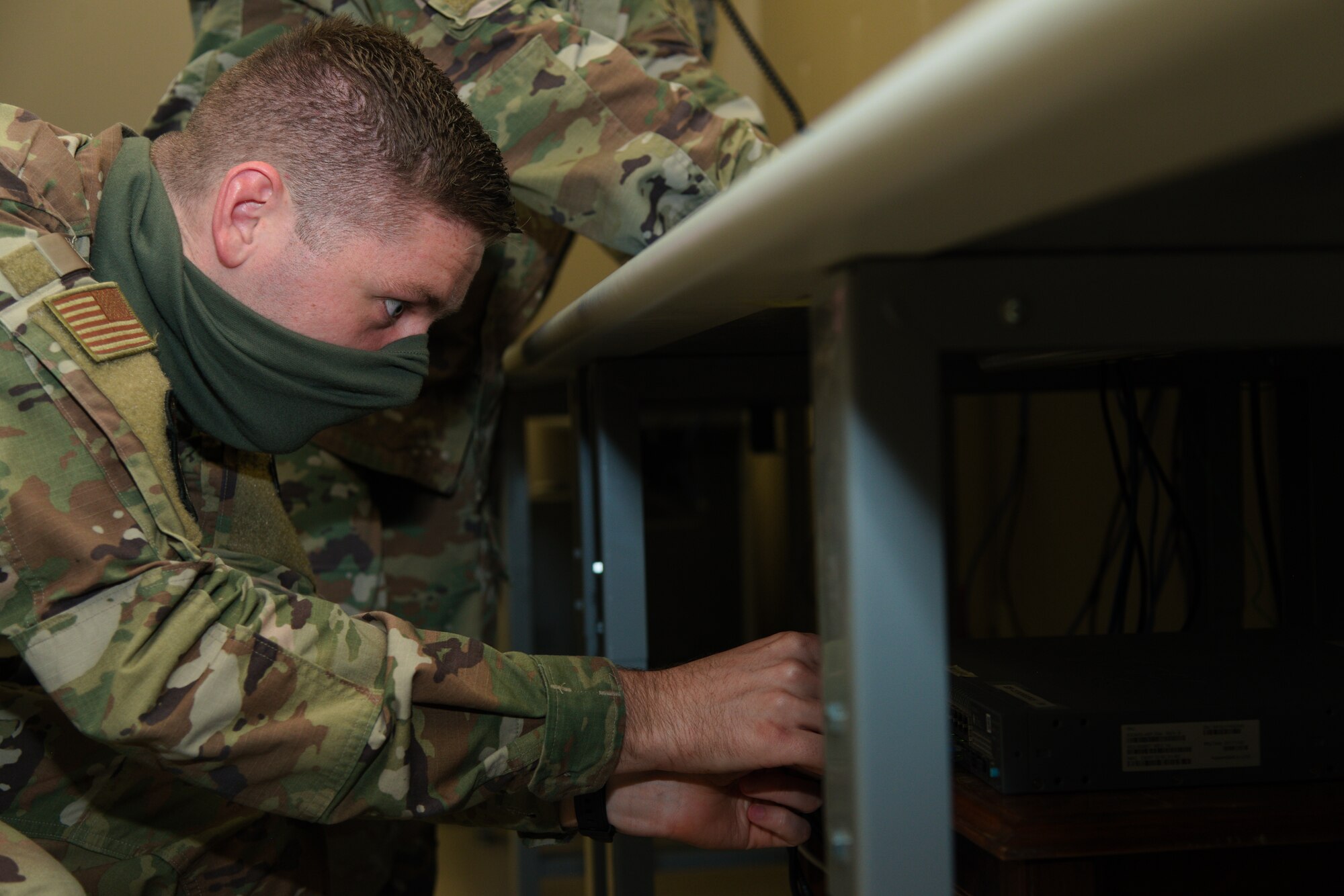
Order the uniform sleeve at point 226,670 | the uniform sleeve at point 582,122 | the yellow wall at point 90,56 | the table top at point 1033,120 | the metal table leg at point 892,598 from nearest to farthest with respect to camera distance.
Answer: the table top at point 1033,120 → the metal table leg at point 892,598 → the uniform sleeve at point 226,670 → the uniform sleeve at point 582,122 → the yellow wall at point 90,56

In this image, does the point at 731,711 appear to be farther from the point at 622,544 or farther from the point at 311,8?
the point at 311,8

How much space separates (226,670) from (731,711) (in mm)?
316

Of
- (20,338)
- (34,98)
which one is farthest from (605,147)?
(34,98)

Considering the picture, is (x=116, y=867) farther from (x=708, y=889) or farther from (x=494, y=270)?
(x=708, y=889)

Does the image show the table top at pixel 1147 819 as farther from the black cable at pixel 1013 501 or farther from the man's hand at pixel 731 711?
the black cable at pixel 1013 501

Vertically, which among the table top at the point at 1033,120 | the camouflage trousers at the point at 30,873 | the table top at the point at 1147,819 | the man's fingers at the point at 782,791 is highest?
the table top at the point at 1033,120

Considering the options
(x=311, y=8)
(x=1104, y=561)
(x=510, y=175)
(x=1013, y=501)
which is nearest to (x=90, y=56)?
(x=311, y=8)

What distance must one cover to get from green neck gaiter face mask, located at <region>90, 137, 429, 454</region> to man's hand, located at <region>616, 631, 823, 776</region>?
0.33 metres

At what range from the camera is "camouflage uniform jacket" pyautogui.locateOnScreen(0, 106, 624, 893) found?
0.62 meters

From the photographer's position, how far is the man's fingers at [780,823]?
2.78ft

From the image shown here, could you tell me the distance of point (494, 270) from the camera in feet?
4.60

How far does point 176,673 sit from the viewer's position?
0.63m

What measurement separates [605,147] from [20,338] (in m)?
0.59

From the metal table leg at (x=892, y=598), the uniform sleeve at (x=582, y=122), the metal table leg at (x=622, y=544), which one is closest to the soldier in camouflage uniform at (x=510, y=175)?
the uniform sleeve at (x=582, y=122)
